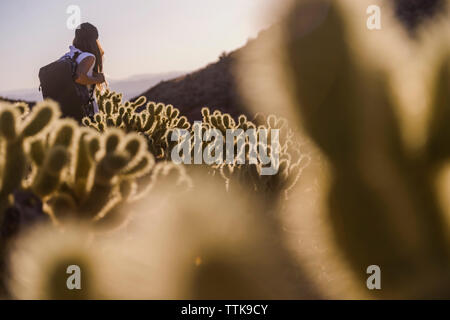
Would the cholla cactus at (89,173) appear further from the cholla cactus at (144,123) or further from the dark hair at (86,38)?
the dark hair at (86,38)

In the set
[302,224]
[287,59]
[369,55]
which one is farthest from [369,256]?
[287,59]

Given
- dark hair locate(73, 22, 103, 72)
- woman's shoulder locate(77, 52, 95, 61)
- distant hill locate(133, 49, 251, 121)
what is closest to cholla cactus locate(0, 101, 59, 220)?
woman's shoulder locate(77, 52, 95, 61)

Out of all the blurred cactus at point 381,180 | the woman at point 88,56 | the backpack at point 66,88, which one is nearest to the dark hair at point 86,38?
the woman at point 88,56

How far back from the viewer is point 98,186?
4.66ft

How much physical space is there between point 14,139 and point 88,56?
3.22m

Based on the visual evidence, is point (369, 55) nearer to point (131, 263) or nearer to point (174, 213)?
point (174, 213)

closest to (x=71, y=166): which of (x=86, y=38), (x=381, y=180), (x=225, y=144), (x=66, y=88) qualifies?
(x=381, y=180)

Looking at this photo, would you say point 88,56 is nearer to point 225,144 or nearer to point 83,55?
point 83,55

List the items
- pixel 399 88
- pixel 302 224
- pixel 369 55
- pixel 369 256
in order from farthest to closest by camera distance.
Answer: pixel 369 55 < pixel 399 88 < pixel 302 224 < pixel 369 256

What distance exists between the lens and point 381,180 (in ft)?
8.45

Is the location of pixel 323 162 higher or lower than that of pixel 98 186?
higher

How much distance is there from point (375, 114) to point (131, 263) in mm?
2107

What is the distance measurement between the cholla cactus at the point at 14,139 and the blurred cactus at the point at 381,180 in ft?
4.47

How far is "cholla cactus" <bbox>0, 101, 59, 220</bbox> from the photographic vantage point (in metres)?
1.37
